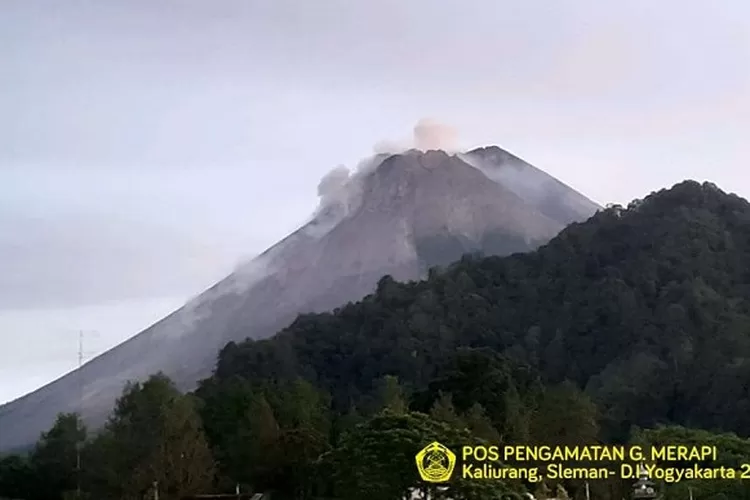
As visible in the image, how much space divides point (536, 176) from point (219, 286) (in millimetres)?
29219

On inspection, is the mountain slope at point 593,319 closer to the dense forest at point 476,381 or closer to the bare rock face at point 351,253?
the dense forest at point 476,381

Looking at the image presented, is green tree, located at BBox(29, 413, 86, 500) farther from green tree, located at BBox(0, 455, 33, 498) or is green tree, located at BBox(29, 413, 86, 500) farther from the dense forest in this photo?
green tree, located at BBox(0, 455, 33, 498)

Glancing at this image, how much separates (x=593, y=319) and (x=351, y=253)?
3293 centimetres

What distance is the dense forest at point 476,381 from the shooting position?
22.5 m

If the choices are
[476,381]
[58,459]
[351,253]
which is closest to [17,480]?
[58,459]

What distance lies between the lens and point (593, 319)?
4538 cm

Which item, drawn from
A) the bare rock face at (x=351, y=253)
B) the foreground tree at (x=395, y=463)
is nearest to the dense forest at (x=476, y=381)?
the foreground tree at (x=395, y=463)

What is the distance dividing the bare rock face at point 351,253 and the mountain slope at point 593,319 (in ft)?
55.9

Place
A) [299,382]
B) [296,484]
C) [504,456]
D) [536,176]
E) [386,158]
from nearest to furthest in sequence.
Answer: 1. [504,456]
2. [296,484]
3. [299,382]
4. [386,158]
5. [536,176]

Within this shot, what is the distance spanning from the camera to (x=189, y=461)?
24.5 meters

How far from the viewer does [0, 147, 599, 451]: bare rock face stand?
6812cm

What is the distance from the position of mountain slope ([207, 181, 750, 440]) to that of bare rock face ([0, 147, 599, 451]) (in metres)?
17.1

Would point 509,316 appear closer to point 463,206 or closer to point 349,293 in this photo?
point 349,293

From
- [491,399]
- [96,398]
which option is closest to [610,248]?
[491,399]
